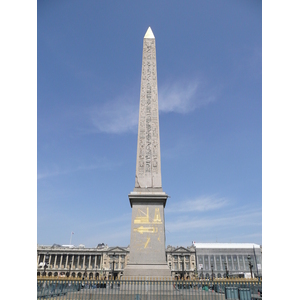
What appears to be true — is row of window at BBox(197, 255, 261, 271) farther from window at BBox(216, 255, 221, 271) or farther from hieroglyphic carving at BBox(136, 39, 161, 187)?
hieroglyphic carving at BBox(136, 39, 161, 187)

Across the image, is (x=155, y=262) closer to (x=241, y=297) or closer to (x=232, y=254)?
(x=241, y=297)

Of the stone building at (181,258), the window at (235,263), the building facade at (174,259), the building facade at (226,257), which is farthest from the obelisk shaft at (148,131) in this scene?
the window at (235,263)

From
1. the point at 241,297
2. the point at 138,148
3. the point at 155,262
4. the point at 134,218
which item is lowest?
the point at 241,297

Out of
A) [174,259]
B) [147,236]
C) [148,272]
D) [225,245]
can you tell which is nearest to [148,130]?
[147,236]

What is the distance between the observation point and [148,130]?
43.8 ft

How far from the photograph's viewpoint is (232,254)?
254ft

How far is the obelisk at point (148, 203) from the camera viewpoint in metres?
10.4

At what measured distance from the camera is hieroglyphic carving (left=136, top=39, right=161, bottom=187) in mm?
12367

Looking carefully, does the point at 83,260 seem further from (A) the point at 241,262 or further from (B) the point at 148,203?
(B) the point at 148,203

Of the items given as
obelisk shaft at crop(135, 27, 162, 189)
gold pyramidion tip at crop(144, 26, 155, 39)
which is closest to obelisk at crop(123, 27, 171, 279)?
obelisk shaft at crop(135, 27, 162, 189)

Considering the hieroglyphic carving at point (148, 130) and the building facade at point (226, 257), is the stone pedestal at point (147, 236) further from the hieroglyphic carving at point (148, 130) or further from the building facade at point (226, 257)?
the building facade at point (226, 257)

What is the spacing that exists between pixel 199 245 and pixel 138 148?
7639 cm

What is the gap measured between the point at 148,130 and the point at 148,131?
0.06 m

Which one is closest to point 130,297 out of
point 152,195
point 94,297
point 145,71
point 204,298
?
point 94,297
